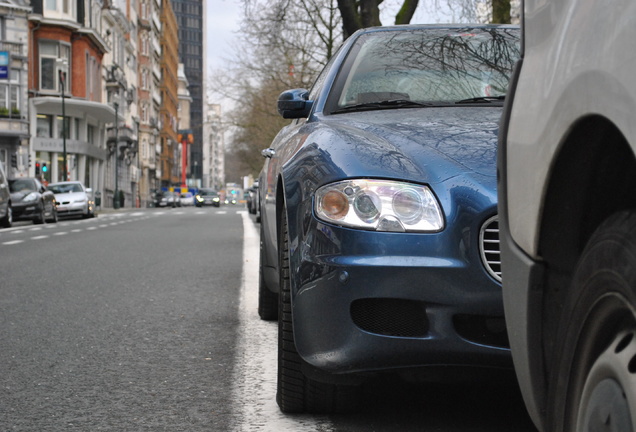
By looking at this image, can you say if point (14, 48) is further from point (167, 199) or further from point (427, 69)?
point (427, 69)

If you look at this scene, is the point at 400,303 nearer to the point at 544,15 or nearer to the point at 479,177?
the point at 479,177

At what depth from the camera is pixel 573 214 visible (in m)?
2.09

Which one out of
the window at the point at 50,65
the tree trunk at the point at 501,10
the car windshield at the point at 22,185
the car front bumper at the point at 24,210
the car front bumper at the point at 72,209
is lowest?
the car front bumper at the point at 72,209

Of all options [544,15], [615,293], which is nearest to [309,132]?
[544,15]

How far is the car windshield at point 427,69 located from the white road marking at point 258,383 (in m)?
1.26

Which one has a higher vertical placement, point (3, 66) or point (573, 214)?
point (3, 66)

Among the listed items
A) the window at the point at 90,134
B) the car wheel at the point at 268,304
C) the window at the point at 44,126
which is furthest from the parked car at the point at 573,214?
the window at the point at 90,134

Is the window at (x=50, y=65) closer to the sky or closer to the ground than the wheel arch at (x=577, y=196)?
closer to the sky

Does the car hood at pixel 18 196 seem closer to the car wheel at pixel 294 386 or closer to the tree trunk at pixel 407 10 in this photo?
the tree trunk at pixel 407 10

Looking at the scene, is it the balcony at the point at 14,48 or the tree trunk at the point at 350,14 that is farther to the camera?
the balcony at the point at 14,48

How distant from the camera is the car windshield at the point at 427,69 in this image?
4.88 meters

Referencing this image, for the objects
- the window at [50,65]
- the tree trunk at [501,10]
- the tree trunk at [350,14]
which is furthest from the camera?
the window at [50,65]

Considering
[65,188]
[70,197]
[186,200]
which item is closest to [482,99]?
[70,197]

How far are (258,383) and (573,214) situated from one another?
9.51 feet
